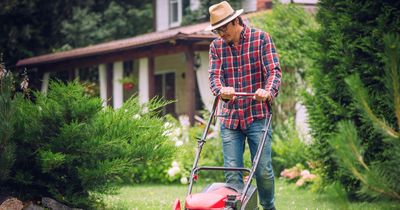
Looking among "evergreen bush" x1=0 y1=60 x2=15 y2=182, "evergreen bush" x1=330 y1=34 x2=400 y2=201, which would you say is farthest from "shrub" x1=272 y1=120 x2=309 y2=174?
"evergreen bush" x1=330 y1=34 x2=400 y2=201

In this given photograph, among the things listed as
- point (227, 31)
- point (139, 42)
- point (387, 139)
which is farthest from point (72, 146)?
point (139, 42)

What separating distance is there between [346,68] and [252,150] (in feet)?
8.42

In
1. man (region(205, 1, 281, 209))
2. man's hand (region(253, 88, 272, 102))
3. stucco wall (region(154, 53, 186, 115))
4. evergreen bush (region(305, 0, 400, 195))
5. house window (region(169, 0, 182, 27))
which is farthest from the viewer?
house window (region(169, 0, 182, 27))

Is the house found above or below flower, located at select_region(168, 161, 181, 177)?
above

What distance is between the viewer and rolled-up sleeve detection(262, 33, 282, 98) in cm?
542

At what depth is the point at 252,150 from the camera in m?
5.70

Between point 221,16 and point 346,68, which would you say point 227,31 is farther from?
point 346,68

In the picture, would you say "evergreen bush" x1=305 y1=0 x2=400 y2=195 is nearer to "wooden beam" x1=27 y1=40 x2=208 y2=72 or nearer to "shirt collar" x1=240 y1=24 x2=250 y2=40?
"shirt collar" x1=240 y1=24 x2=250 y2=40

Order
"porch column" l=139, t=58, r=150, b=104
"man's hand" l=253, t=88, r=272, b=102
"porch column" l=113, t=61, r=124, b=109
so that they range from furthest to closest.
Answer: "porch column" l=113, t=61, r=124, b=109, "porch column" l=139, t=58, r=150, b=104, "man's hand" l=253, t=88, r=272, b=102

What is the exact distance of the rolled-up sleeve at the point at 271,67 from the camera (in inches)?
213

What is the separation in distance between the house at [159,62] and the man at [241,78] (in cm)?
985

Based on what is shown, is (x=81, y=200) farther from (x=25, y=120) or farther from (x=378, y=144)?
(x=378, y=144)

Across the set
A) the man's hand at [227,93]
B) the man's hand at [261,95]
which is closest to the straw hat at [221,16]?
the man's hand at [227,93]

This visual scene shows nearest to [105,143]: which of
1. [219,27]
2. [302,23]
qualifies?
[219,27]
